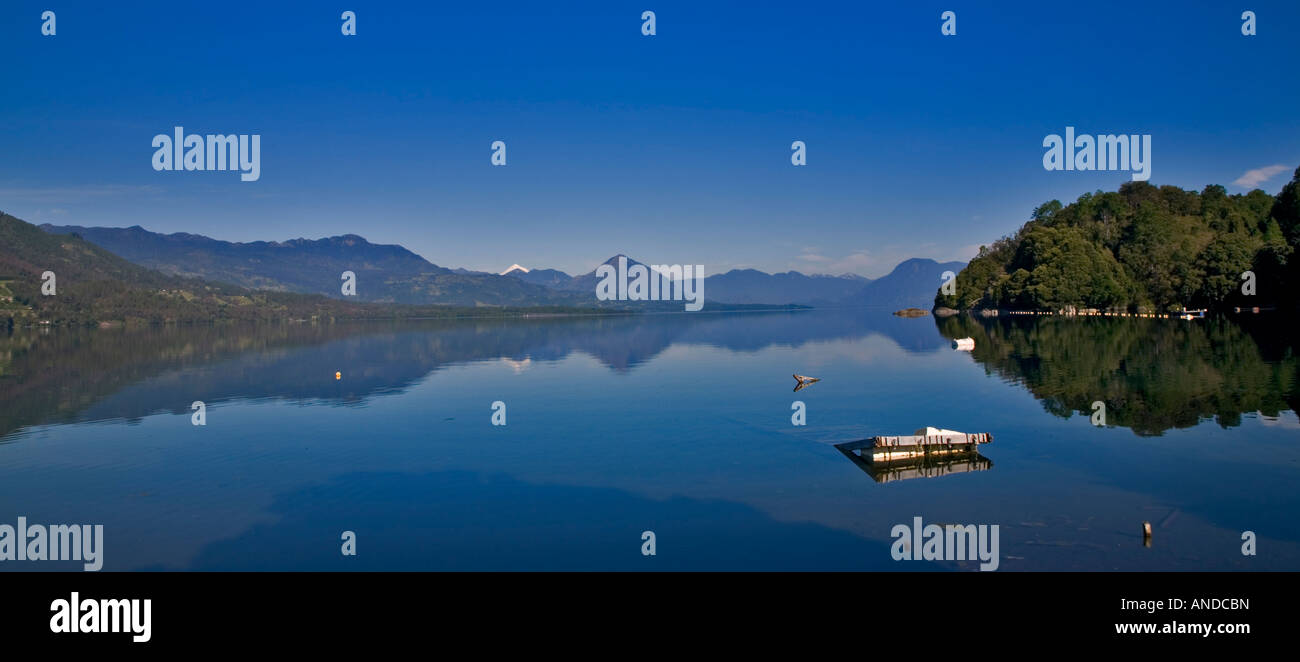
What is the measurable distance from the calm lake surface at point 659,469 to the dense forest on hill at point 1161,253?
68.2 metres

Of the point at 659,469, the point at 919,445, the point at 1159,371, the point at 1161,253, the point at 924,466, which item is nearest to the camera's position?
the point at 924,466

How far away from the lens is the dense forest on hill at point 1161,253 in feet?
412

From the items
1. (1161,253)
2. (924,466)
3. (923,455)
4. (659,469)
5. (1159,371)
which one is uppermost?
(1161,253)

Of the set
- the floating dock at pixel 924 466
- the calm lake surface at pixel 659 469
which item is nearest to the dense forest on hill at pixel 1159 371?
the calm lake surface at pixel 659 469

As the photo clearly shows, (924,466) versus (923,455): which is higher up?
(923,455)

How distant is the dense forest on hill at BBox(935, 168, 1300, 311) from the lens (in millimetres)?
125625

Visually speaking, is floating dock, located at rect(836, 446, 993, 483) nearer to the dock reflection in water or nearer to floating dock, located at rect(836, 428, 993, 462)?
the dock reflection in water

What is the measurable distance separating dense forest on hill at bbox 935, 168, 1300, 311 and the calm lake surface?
224 ft

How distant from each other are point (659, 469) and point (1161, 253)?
152 meters

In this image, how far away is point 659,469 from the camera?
33156 millimetres

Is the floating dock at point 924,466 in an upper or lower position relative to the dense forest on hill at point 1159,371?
lower

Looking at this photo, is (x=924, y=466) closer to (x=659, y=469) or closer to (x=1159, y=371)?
(x=659, y=469)

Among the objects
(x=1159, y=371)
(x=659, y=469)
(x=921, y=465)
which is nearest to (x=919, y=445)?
(x=921, y=465)

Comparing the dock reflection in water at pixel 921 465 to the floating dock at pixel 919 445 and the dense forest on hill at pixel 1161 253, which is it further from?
the dense forest on hill at pixel 1161 253
